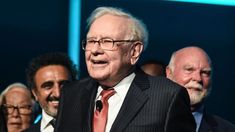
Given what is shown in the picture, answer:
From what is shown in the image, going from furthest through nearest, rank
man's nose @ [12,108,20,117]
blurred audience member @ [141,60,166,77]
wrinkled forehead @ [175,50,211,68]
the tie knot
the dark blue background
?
1. the dark blue background
2. blurred audience member @ [141,60,166,77]
3. man's nose @ [12,108,20,117]
4. wrinkled forehead @ [175,50,211,68]
5. the tie knot

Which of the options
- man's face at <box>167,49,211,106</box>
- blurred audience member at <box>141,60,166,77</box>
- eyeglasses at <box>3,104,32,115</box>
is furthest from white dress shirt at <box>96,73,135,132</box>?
blurred audience member at <box>141,60,166,77</box>

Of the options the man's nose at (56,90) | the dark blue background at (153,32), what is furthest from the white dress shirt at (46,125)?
the dark blue background at (153,32)

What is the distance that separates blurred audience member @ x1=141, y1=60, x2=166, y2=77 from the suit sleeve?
62.6 inches

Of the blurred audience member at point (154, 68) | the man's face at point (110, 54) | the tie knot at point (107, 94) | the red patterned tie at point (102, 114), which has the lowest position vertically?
the blurred audience member at point (154, 68)

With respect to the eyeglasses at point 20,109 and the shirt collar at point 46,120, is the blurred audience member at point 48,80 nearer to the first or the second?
the shirt collar at point 46,120

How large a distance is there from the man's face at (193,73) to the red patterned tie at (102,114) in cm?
84

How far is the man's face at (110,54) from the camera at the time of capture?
7.48 feet

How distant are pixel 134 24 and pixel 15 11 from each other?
2309mm

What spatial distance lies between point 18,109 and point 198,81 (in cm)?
102

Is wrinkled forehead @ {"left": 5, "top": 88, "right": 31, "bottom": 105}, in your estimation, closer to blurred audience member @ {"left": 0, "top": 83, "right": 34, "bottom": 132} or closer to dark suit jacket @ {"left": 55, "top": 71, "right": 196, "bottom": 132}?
blurred audience member @ {"left": 0, "top": 83, "right": 34, "bottom": 132}

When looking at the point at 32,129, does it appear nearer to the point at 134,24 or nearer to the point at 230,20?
the point at 134,24

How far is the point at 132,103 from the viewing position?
229 centimetres

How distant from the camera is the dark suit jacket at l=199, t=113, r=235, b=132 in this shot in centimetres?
305

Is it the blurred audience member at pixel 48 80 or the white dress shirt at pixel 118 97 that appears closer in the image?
the white dress shirt at pixel 118 97
